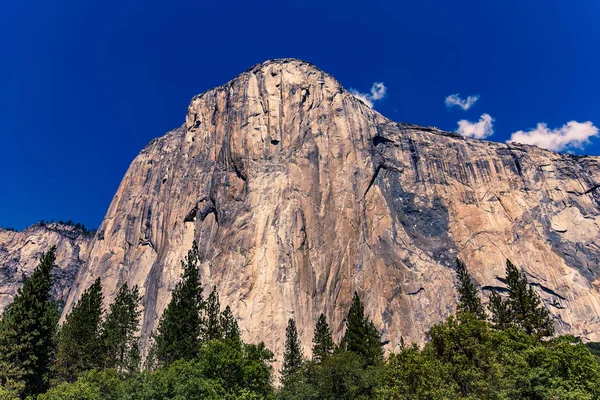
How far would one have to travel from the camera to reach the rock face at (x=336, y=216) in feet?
247

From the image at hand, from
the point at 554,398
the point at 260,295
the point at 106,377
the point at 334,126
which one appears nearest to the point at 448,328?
the point at 554,398

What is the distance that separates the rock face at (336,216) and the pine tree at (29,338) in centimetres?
3354

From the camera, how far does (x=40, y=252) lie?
13675cm

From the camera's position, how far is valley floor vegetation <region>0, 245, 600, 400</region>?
2205 centimetres

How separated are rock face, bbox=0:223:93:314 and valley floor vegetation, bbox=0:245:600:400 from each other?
3683 inches

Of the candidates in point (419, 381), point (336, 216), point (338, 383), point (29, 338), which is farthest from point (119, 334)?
point (336, 216)

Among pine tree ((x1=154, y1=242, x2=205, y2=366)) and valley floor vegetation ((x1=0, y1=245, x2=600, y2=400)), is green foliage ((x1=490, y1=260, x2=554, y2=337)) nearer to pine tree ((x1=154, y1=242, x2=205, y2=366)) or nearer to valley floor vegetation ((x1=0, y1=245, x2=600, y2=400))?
valley floor vegetation ((x1=0, y1=245, x2=600, y2=400))

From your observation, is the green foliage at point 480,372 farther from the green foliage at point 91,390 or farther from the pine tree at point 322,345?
the pine tree at point 322,345

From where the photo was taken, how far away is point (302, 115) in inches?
3676

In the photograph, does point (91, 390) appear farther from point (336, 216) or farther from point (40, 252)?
point (40, 252)

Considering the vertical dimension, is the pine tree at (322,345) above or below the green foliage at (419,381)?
above

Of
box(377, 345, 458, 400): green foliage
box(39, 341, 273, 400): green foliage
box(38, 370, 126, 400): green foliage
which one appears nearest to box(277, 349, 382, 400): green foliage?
box(39, 341, 273, 400): green foliage

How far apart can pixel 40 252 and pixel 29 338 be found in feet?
387

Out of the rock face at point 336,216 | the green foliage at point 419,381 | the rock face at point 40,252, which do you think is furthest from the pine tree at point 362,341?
the rock face at point 40,252
